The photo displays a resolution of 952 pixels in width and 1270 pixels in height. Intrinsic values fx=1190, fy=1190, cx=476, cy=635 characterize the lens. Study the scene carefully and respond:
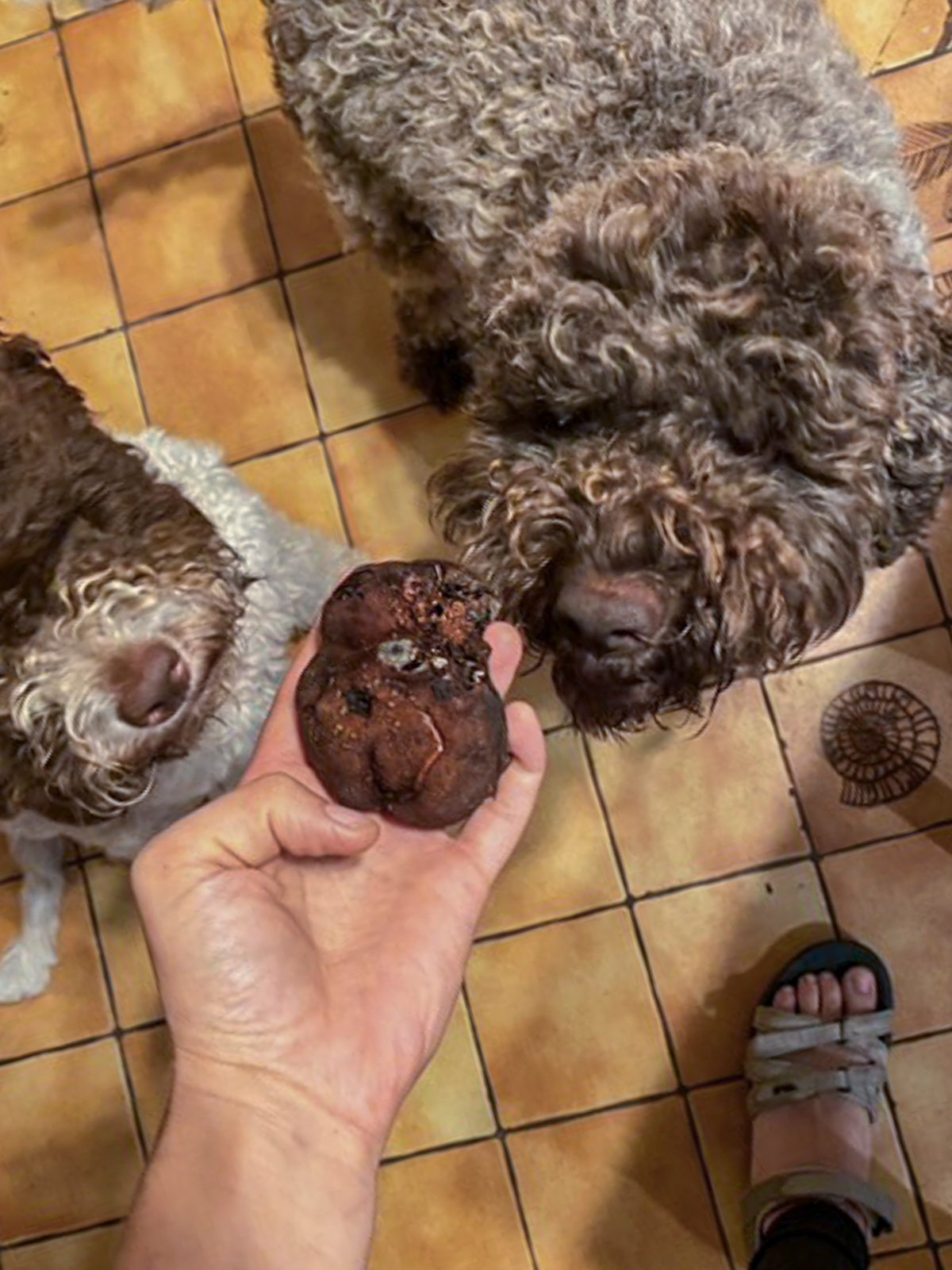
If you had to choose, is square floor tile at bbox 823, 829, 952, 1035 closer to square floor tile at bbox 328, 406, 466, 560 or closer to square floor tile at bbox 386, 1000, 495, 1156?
square floor tile at bbox 386, 1000, 495, 1156

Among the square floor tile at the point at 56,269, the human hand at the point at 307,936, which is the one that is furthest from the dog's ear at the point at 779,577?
the square floor tile at the point at 56,269

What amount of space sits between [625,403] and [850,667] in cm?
110

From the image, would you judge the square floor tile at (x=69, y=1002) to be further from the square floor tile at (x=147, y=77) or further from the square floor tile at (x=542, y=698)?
the square floor tile at (x=147, y=77)

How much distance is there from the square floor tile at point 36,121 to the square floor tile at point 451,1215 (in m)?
2.46

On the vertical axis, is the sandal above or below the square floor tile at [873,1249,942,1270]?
above

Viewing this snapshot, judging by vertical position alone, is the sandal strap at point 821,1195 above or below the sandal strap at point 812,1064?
below

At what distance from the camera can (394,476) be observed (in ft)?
8.80

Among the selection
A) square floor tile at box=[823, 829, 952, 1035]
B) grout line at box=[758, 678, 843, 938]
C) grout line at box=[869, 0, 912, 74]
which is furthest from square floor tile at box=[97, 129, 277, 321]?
square floor tile at box=[823, 829, 952, 1035]

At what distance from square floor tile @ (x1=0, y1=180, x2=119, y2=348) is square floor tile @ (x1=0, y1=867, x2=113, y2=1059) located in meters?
1.31

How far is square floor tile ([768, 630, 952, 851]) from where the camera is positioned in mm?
2424

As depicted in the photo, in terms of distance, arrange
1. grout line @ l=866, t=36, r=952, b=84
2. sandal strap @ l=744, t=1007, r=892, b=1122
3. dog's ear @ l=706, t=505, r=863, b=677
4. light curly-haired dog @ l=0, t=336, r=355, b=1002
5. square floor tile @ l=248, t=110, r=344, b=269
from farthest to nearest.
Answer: square floor tile @ l=248, t=110, r=344, b=269, grout line @ l=866, t=36, r=952, b=84, sandal strap @ l=744, t=1007, r=892, b=1122, light curly-haired dog @ l=0, t=336, r=355, b=1002, dog's ear @ l=706, t=505, r=863, b=677

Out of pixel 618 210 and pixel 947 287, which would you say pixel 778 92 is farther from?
pixel 947 287

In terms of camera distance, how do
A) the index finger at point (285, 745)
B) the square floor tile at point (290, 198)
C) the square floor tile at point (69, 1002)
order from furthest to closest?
the square floor tile at point (290, 198) → the square floor tile at point (69, 1002) → the index finger at point (285, 745)

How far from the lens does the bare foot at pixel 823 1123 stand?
7.58 ft
